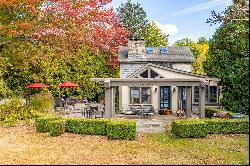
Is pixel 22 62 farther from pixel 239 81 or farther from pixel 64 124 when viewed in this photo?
pixel 239 81

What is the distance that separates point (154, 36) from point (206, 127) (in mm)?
53349

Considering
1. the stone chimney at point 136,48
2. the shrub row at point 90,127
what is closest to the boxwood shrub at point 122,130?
the shrub row at point 90,127

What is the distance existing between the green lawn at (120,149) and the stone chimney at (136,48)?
18751 millimetres

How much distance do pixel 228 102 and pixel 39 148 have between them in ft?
61.2

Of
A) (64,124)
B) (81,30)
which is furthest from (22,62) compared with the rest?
(64,124)

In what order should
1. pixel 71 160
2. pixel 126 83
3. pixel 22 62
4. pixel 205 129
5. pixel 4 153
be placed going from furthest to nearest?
pixel 22 62 → pixel 126 83 → pixel 205 129 → pixel 4 153 → pixel 71 160

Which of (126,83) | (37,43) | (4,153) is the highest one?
(37,43)

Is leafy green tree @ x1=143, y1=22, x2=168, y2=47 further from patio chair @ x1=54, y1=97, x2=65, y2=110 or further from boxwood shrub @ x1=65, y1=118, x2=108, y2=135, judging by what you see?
boxwood shrub @ x1=65, y1=118, x2=108, y2=135

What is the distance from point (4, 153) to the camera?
18.4 m

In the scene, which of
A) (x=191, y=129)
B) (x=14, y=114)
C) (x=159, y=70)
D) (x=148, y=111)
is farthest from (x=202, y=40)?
(x=191, y=129)

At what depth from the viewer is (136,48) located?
134 ft

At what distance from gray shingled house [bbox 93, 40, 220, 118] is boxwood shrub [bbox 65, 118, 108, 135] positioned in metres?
4.72

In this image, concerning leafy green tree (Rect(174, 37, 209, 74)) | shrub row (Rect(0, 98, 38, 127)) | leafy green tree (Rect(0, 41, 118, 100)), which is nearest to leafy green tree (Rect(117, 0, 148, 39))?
leafy green tree (Rect(174, 37, 209, 74))

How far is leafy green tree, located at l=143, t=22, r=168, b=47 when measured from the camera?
73438 millimetres
